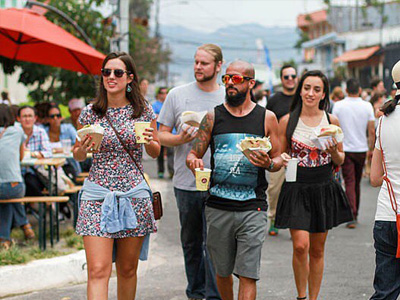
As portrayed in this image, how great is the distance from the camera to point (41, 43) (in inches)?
409

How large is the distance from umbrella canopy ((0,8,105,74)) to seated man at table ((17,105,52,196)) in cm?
106

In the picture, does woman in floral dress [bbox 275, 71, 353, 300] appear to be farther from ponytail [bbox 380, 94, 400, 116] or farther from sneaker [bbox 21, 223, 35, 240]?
sneaker [bbox 21, 223, 35, 240]

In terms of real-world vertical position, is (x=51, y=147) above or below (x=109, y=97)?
below

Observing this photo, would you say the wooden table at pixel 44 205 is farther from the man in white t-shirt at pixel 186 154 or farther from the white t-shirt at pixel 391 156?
the white t-shirt at pixel 391 156

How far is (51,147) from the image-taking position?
9711 millimetres

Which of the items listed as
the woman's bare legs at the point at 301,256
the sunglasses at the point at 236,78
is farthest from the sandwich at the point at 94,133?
the woman's bare legs at the point at 301,256

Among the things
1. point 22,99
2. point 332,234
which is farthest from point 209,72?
point 22,99

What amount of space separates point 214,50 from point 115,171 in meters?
1.50

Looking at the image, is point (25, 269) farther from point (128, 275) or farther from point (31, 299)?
point (128, 275)

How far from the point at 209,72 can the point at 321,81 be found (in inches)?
38.4

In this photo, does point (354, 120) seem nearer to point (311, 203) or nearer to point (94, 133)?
point (311, 203)

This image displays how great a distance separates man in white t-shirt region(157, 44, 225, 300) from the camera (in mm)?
5648

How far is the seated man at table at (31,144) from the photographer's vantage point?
9195 millimetres

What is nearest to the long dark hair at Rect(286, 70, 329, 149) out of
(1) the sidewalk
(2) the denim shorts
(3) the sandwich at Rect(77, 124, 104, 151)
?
(2) the denim shorts
